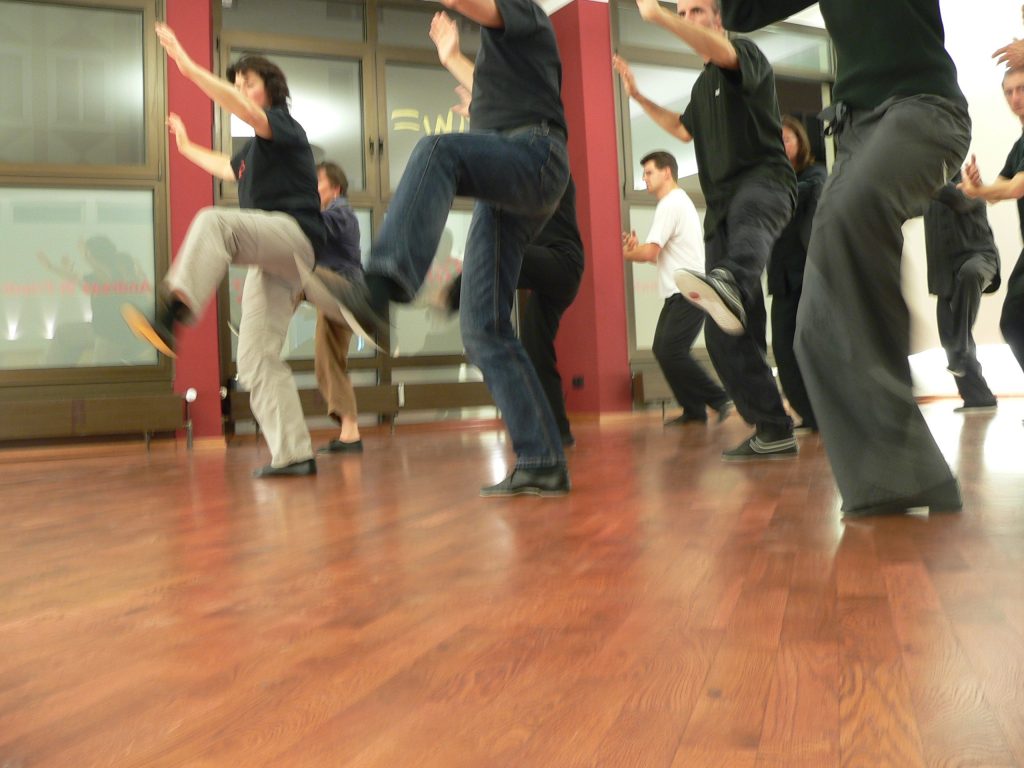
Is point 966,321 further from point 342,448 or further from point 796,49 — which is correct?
point 796,49

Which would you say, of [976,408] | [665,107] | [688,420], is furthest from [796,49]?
[688,420]

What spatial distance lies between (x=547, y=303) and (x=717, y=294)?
1361 mm

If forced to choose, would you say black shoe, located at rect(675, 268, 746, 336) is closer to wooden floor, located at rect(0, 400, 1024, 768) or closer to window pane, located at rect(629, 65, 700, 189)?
wooden floor, located at rect(0, 400, 1024, 768)

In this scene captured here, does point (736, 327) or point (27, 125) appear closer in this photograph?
point (736, 327)

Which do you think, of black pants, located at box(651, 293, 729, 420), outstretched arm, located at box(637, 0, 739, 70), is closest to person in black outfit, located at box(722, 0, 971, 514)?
outstretched arm, located at box(637, 0, 739, 70)

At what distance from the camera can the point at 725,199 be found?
10.1 ft

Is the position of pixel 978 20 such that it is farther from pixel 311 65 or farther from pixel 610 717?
pixel 610 717

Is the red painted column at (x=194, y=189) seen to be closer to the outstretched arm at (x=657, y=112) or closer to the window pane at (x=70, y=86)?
the window pane at (x=70, y=86)

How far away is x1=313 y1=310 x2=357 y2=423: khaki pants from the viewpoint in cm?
427

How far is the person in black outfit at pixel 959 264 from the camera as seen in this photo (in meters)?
5.43

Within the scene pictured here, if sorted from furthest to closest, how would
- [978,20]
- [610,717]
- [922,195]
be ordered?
[978,20] < [922,195] < [610,717]

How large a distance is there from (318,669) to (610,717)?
312 millimetres

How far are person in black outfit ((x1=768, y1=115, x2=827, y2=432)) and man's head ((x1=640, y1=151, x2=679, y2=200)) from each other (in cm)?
93

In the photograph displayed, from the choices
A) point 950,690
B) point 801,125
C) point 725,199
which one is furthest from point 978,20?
point 950,690
